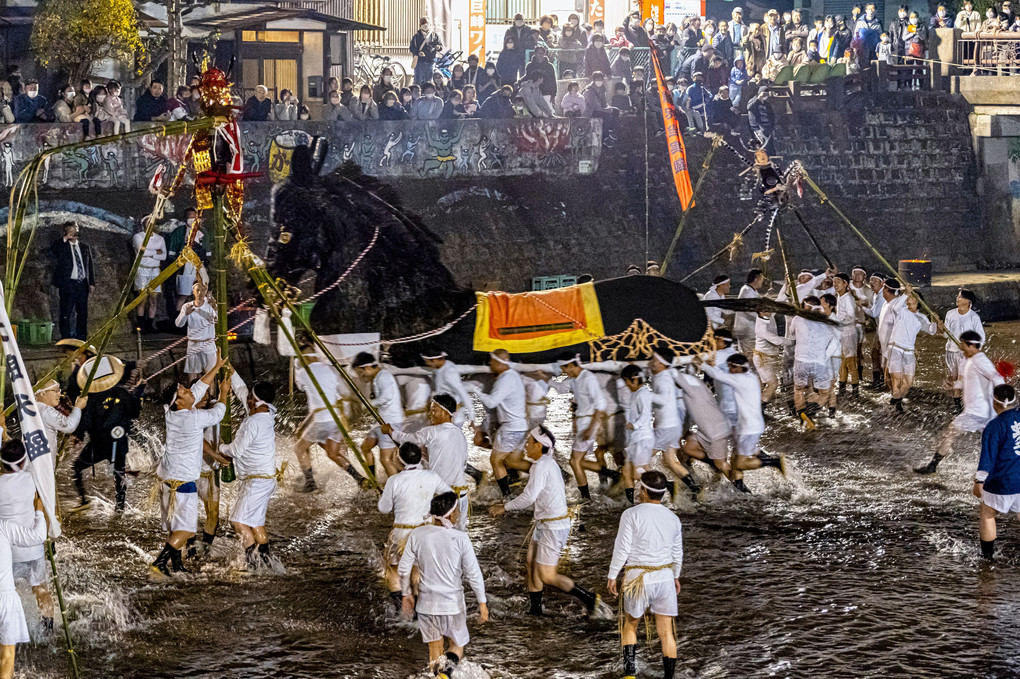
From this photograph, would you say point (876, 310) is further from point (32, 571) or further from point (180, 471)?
point (32, 571)

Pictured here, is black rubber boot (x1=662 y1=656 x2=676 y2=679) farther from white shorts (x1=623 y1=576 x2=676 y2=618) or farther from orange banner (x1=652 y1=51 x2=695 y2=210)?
orange banner (x1=652 y1=51 x2=695 y2=210)

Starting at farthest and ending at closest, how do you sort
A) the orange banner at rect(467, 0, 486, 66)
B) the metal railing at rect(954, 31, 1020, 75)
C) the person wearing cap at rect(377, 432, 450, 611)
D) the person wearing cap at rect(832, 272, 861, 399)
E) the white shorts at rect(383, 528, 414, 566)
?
1. the orange banner at rect(467, 0, 486, 66)
2. the metal railing at rect(954, 31, 1020, 75)
3. the person wearing cap at rect(832, 272, 861, 399)
4. the white shorts at rect(383, 528, 414, 566)
5. the person wearing cap at rect(377, 432, 450, 611)

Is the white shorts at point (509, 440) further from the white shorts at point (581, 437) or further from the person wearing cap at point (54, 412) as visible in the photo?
the person wearing cap at point (54, 412)

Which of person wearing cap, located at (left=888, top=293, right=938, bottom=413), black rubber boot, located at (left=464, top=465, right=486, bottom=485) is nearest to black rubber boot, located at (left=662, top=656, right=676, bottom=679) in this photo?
black rubber boot, located at (left=464, top=465, right=486, bottom=485)

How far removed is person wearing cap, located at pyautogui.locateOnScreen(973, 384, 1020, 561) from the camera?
10156mm

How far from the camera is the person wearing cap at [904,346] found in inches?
624

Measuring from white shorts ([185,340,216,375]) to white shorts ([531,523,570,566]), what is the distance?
7.39m

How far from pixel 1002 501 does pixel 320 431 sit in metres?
6.20

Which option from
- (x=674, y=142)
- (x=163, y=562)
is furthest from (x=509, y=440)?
(x=674, y=142)

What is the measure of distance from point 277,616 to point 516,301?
164 inches

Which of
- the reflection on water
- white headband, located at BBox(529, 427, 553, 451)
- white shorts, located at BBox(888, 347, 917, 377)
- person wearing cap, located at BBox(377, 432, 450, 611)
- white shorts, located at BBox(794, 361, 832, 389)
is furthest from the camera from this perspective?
white shorts, located at BBox(888, 347, 917, 377)

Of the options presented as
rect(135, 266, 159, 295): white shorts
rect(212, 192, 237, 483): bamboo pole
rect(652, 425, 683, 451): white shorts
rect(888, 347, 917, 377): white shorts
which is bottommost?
rect(652, 425, 683, 451): white shorts

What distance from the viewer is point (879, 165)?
91.4 feet

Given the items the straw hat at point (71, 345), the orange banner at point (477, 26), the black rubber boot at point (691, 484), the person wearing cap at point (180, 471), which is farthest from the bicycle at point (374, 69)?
the person wearing cap at point (180, 471)
